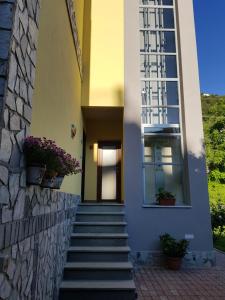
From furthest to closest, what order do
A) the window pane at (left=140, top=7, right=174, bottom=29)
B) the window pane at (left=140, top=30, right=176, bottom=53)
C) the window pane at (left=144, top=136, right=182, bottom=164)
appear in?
1. the window pane at (left=140, top=7, right=174, bottom=29)
2. the window pane at (left=140, top=30, right=176, bottom=53)
3. the window pane at (left=144, top=136, right=182, bottom=164)

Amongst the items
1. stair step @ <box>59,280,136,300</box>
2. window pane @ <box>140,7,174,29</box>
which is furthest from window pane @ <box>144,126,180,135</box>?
stair step @ <box>59,280,136,300</box>

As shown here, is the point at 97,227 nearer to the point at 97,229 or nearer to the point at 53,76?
the point at 97,229

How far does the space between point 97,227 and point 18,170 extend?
3224 mm

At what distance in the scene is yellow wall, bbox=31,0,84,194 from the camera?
102 inches

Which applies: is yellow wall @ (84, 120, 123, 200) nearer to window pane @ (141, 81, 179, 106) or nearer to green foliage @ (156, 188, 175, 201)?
window pane @ (141, 81, 179, 106)

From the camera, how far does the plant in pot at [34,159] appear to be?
6.20 ft

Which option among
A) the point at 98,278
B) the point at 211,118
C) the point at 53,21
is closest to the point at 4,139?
the point at 53,21

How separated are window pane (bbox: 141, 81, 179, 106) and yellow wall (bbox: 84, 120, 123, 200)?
5.52 feet

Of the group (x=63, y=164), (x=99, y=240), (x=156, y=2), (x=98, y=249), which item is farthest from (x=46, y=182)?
(x=156, y=2)

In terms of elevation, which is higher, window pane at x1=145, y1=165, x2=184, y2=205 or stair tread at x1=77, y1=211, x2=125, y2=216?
window pane at x1=145, y1=165, x2=184, y2=205

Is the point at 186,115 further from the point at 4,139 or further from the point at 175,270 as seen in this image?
the point at 4,139

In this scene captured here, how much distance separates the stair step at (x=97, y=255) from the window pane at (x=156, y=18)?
222 inches

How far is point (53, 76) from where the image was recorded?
3227 millimetres

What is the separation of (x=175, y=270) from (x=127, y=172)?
7.03 feet
